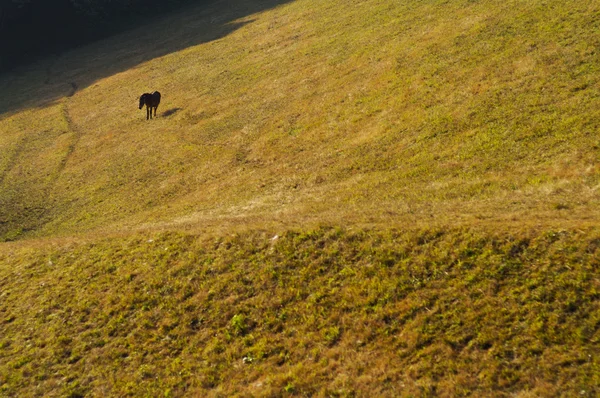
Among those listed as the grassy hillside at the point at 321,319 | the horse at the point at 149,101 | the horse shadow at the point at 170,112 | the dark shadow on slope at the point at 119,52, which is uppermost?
the dark shadow on slope at the point at 119,52

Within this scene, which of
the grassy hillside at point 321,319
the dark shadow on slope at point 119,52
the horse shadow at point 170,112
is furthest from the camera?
the dark shadow on slope at point 119,52

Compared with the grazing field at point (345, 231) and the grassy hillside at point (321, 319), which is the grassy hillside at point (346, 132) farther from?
the grassy hillside at point (321, 319)

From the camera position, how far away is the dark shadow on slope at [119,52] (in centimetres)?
6009

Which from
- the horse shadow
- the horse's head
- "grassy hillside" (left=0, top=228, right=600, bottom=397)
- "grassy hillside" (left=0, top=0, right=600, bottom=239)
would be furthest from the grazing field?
the horse's head

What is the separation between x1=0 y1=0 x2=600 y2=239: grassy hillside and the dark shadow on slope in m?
6.68

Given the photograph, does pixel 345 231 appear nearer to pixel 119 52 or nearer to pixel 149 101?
pixel 149 101

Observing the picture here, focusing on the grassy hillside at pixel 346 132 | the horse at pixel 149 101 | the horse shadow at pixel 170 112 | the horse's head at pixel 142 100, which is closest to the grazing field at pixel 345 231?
the grassy hillside at pixel 346 132

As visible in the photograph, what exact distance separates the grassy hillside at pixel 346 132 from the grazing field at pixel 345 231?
0.53 feet

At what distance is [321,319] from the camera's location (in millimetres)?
12242

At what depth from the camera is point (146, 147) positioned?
118ft

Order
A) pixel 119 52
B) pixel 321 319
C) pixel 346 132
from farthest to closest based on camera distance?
pixel 119 52, pixel 346 132, pixel 321 319

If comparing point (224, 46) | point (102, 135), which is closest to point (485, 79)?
point (102, 135)

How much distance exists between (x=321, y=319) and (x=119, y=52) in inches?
2716

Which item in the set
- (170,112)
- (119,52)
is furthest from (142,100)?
(119,52)
